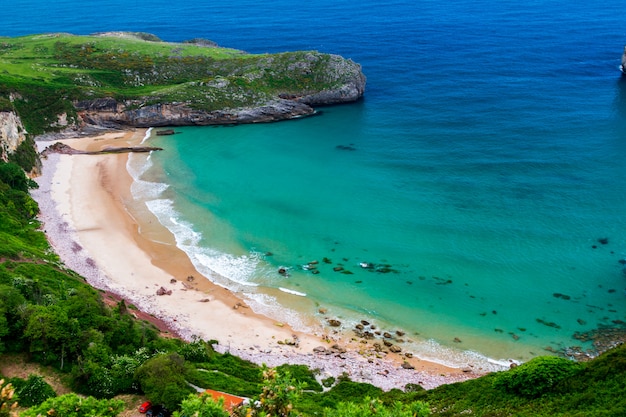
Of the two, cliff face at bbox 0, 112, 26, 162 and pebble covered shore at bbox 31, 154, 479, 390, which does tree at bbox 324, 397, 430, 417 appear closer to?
pebble covered shore at bbox 31, 154, 479, 390

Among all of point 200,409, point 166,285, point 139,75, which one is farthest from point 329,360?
point 139,75

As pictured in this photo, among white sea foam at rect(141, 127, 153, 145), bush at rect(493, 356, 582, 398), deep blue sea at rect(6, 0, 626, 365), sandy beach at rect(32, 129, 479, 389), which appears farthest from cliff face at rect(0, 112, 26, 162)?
bush at rect(493, 356, 582, 398)

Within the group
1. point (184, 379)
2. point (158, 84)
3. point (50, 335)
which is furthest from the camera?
point (158, 84)

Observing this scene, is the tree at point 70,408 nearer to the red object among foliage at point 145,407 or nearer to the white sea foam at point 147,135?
the red object among foliage at point 145,407

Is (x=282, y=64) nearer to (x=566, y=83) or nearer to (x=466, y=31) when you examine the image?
(x=566, y=83)

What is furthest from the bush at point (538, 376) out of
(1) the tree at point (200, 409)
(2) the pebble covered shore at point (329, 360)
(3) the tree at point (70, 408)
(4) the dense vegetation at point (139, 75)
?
(4) the dense vegetation at point (139, 75)

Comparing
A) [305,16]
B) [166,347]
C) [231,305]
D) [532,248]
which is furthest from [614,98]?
[305,16]

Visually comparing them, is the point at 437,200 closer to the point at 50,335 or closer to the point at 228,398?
the point at 228,398
